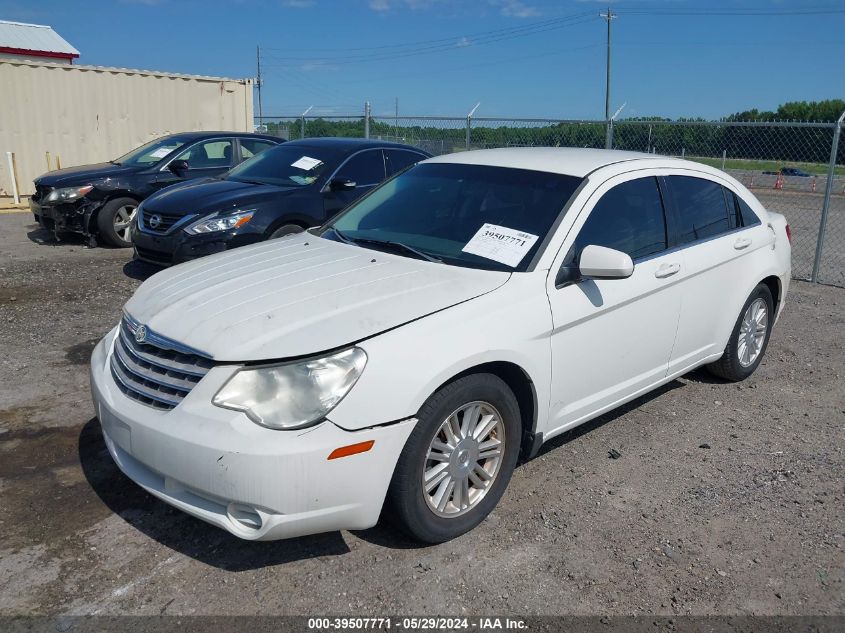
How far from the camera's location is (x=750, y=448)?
4395mm

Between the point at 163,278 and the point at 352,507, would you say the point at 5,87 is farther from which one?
the point at 352,507

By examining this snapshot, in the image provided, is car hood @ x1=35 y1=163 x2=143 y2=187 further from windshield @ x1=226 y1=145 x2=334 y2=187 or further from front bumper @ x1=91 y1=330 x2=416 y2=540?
front bumper @ x1=91 y1=330 x2=416 y2=540

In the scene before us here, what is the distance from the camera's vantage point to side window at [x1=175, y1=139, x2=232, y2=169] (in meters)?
10.3

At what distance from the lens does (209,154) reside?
1048cm

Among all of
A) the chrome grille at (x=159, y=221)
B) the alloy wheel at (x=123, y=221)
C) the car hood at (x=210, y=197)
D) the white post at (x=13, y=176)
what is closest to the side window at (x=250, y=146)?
the alloy wheel at (x=123, y=221)

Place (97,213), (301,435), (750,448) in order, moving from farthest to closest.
Result: (97,213), (750,448), (301,435)

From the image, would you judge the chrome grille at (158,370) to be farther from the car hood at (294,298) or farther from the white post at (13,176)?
the white post at (13,176)

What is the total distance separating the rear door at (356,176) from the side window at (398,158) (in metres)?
0.10

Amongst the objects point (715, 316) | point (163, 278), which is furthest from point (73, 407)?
Result: point (715, 316)

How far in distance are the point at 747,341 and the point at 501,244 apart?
2593mm

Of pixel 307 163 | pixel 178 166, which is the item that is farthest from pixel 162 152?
pixel 307 163

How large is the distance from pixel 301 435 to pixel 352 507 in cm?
38

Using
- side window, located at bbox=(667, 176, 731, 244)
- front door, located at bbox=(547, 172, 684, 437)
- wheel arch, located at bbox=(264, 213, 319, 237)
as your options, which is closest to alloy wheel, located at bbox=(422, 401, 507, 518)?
front door, located at bbox=(547, 172, 684, 437)

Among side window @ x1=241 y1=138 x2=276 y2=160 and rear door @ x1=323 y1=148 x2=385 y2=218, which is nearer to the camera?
rear door @ x1=323 y1=148 x2=385 y2=218
